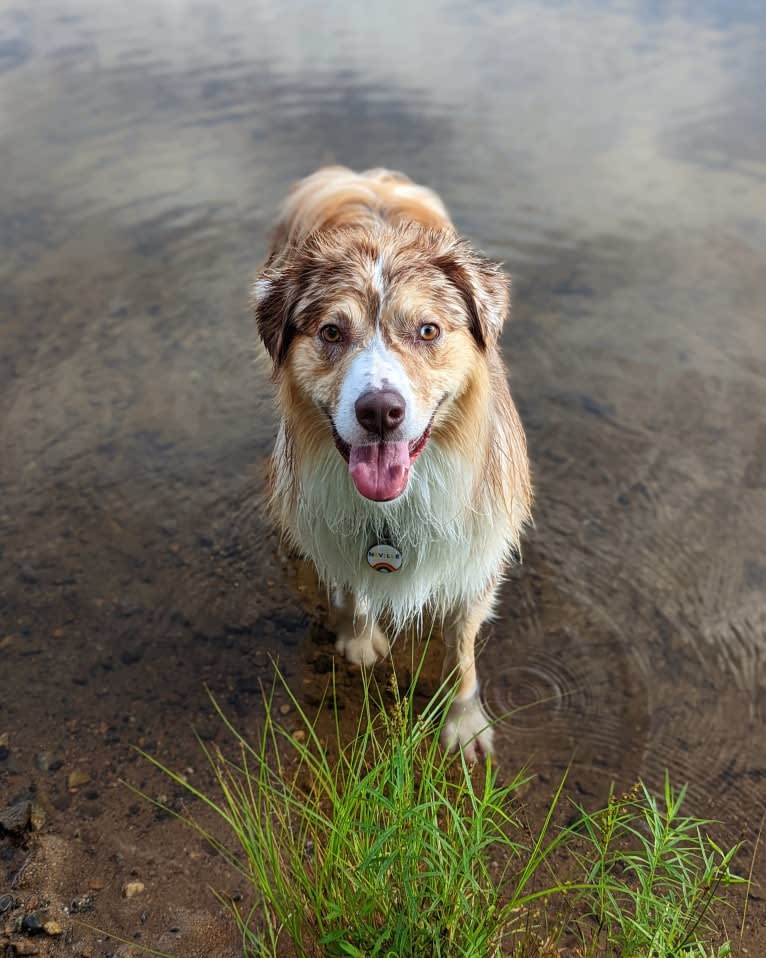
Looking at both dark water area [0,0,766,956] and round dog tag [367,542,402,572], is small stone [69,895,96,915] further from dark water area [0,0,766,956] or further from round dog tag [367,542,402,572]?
round dog tag [367,542,402,572]

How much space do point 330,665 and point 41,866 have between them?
4.44 feet

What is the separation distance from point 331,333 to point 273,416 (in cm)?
252

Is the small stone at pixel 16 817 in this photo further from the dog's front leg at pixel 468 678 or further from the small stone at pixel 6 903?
the dog's front leg at pixel 468 678

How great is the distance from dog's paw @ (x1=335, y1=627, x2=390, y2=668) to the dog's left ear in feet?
4.67

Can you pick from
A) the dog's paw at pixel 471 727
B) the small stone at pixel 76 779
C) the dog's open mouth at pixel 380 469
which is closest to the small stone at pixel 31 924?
the small stone at pixel 76 779

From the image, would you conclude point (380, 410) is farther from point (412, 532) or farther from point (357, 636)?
point (357, 636)

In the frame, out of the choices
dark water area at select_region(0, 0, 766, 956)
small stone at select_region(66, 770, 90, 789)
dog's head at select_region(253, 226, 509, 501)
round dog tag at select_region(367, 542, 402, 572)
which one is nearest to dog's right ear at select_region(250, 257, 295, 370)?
dog's head at select_region(253, 226, 509, 501)

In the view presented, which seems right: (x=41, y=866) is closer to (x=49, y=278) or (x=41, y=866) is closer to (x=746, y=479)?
(x=746, y=479)

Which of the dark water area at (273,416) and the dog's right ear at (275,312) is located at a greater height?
the dog's right ear at (275,312)

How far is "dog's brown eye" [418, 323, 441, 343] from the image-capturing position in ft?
8.71

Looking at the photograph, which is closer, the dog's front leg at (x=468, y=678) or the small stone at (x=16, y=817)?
the small stone at (x=16, y=817)

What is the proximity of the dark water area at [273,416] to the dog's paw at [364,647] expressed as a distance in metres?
0.12

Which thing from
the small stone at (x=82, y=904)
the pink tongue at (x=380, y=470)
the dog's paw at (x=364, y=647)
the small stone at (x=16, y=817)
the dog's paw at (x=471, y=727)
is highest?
the pink tongue at (x=380, y=470)

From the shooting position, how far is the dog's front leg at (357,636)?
11.8 ft
